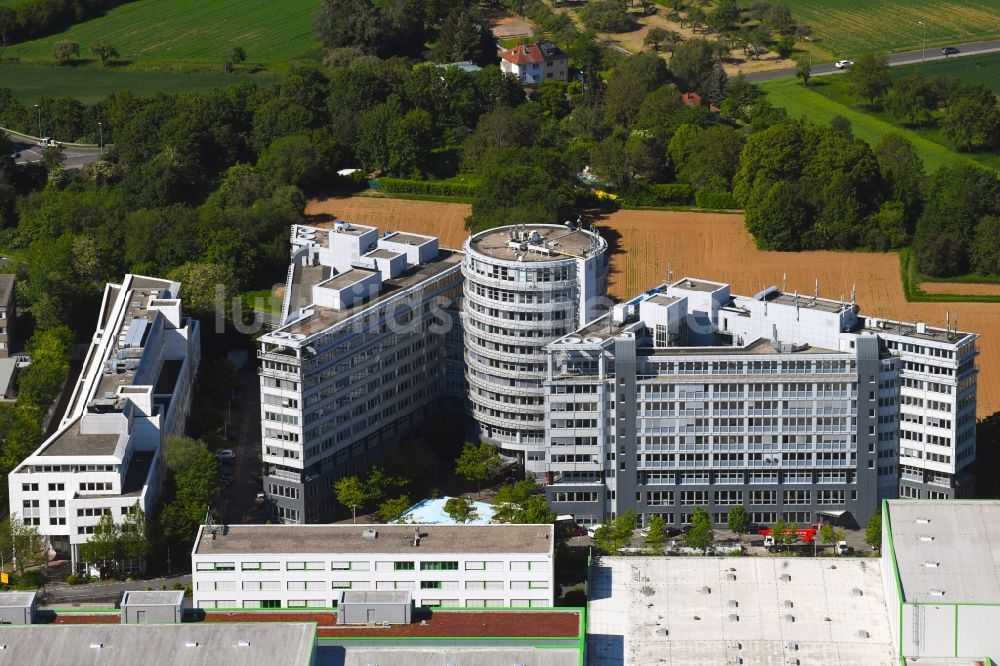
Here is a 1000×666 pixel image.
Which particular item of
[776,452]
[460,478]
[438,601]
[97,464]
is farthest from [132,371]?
[776,452]

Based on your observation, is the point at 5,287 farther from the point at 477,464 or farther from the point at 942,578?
the point at 942,578

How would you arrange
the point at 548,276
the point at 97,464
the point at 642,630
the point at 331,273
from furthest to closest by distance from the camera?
the point at 331,273
the point at 548,276
the point at 97,464
the point at 642,630

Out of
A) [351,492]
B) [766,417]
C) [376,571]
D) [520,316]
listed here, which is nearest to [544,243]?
[520,316]

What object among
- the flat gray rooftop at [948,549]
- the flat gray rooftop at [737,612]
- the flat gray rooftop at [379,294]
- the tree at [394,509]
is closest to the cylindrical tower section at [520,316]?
Result: the flat gray rooftop at [379,294]

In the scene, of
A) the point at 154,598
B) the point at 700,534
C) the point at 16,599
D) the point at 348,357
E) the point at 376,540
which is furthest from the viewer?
the point at 348,357

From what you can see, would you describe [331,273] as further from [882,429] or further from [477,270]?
→ [882,429]

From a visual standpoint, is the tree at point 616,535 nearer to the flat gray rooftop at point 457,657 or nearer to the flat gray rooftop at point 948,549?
the flat gray rooftop at point 948,549

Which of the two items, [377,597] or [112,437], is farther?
[112,437]
